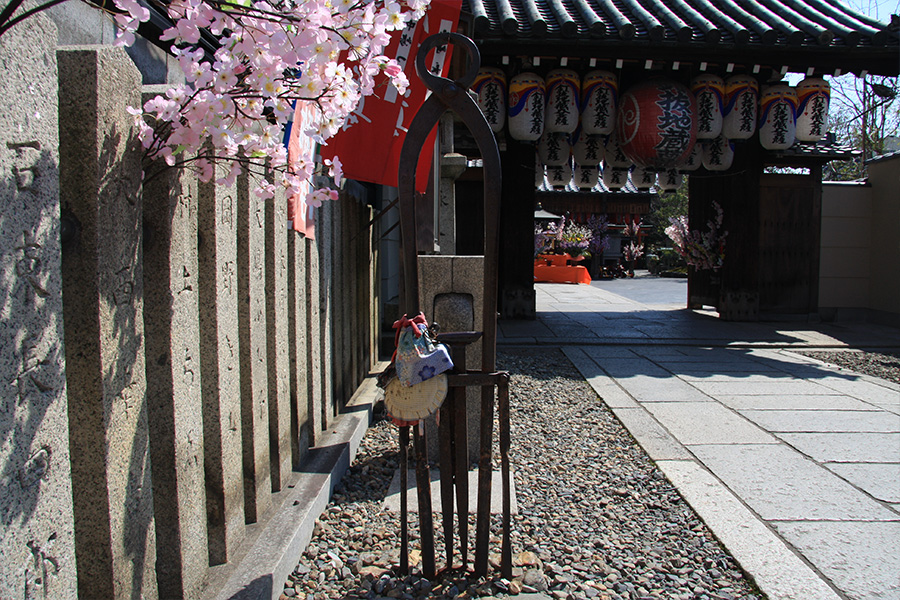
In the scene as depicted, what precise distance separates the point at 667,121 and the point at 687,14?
1679 mm

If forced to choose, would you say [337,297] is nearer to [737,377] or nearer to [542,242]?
[737,377]

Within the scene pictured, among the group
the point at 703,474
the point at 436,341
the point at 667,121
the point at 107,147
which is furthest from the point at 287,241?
the point at 667,121

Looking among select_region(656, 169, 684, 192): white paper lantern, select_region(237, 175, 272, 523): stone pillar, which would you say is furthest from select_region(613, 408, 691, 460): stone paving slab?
select_region(656, 169, 684, 192): white paper lantern

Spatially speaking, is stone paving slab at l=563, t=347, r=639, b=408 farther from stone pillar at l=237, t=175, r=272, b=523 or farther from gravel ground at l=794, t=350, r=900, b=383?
stone pillar at l=237, t=175, r=272, b=523

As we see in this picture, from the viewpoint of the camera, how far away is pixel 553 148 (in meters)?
8.28

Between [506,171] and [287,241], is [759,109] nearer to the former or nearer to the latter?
[506,171]

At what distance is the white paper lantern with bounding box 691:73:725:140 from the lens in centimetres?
771

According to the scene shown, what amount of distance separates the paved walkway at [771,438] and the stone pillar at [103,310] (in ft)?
7.19

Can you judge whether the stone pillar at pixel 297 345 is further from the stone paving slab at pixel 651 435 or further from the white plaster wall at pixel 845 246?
the white plaster wall at pixel 845 246

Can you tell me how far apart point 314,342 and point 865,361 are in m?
6.64

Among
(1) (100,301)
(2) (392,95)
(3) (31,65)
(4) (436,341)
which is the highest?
(2) (392,95)

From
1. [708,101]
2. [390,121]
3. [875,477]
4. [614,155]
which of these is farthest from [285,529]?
[614,155]

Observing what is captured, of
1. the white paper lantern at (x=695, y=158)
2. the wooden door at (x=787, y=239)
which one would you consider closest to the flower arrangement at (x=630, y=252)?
the wooden door at (x=787, y=239)

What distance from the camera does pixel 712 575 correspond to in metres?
2.34
